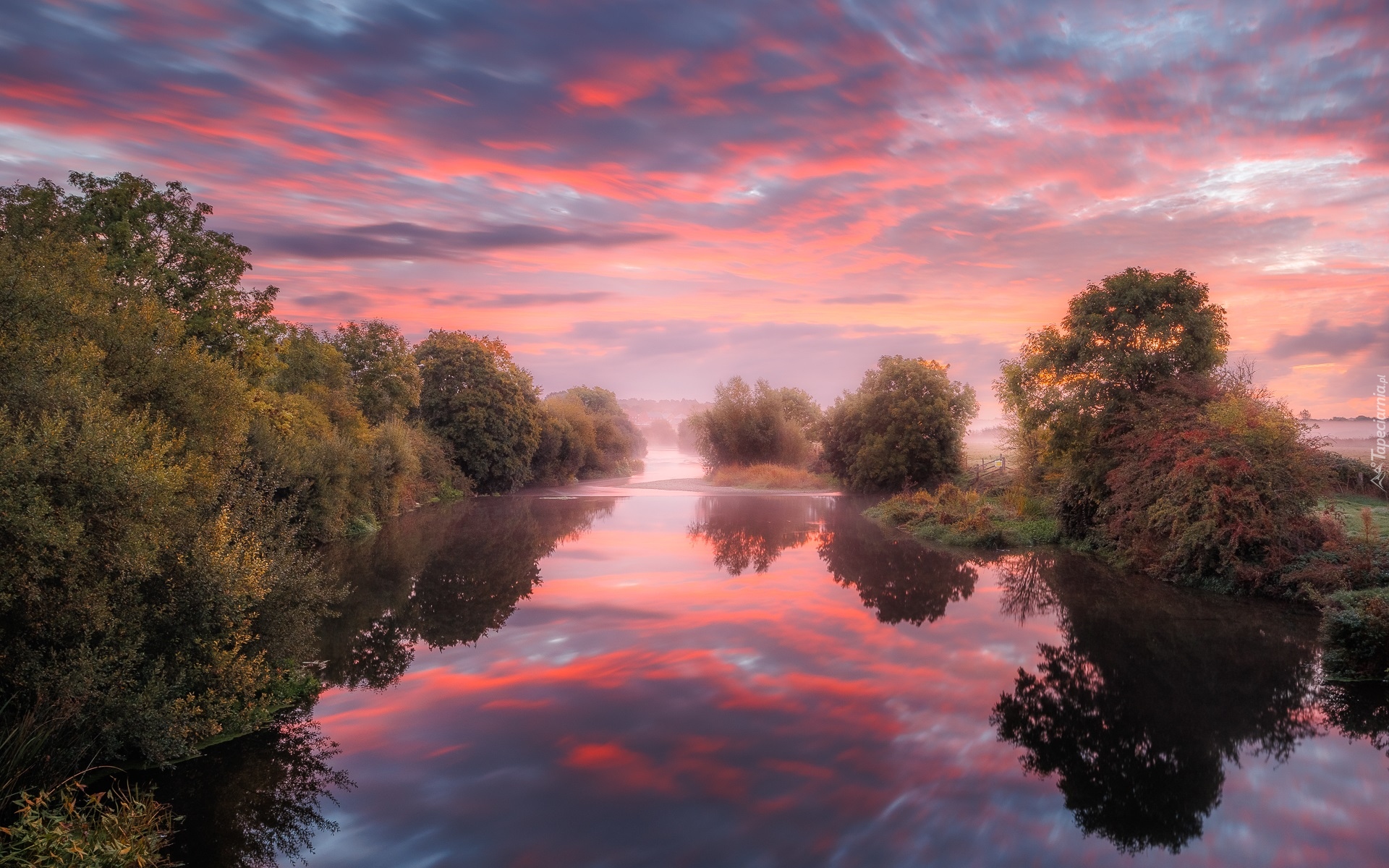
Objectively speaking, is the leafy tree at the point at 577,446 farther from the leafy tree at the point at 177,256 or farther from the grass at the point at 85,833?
the grass at the point at 85,833

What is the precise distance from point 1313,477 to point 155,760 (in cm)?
2487

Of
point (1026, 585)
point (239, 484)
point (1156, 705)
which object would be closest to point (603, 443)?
point (1026, 585)

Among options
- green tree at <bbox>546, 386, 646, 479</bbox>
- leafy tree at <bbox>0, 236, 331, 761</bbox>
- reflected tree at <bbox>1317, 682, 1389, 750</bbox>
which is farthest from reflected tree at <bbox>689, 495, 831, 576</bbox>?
green tree at <bbox>546, 386, 646, 479</bbox>

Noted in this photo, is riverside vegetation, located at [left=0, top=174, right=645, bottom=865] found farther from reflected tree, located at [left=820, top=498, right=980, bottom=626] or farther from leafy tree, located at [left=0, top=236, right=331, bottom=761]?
reflected tree, located at [left=820, top=498, right=980, bottom=626]

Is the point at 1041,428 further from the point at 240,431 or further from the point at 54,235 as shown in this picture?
the point at 54,235

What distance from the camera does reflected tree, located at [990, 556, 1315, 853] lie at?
9.25 meters

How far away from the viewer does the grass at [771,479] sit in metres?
55.8

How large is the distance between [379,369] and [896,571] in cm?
3751

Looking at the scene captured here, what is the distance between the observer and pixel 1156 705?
12.3 m

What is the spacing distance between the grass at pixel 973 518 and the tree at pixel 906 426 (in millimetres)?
10049

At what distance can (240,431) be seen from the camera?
17.1m

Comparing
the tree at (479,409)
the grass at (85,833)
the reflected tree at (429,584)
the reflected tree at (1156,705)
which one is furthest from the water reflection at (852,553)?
the tree at (479,409)

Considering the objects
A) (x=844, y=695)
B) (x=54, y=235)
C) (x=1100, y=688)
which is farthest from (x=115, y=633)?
(x=1100, y=688)

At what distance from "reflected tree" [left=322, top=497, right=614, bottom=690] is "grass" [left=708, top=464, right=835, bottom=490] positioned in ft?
66.2
